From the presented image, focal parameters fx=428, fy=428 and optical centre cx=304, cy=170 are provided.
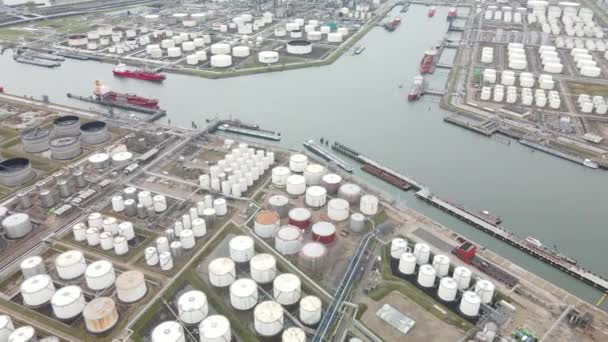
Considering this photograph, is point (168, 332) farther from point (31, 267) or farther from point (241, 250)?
point (31, 267)

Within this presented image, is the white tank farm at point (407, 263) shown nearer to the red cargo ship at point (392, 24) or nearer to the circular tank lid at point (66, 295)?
the circular tank lid at point (66, 295)

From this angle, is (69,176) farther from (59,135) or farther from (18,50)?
(18,50)

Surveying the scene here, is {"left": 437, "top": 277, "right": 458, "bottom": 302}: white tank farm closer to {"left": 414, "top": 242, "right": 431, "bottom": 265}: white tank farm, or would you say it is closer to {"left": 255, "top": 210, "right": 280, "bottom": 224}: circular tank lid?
{"left": 414, "top": 242, "right": 431, "bottom": 265}: white tank farm

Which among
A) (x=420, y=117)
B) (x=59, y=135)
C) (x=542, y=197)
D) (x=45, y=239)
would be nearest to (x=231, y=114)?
(x=59, y=135)

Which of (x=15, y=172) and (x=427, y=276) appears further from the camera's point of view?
(x=15, y=172)

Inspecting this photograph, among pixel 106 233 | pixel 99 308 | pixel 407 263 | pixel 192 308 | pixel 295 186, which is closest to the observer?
pixel 99 308

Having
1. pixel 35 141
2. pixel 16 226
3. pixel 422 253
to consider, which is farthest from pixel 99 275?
pixel 35 141

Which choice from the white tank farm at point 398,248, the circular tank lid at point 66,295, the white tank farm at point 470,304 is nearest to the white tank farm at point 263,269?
the white tank farm at point 398,248
